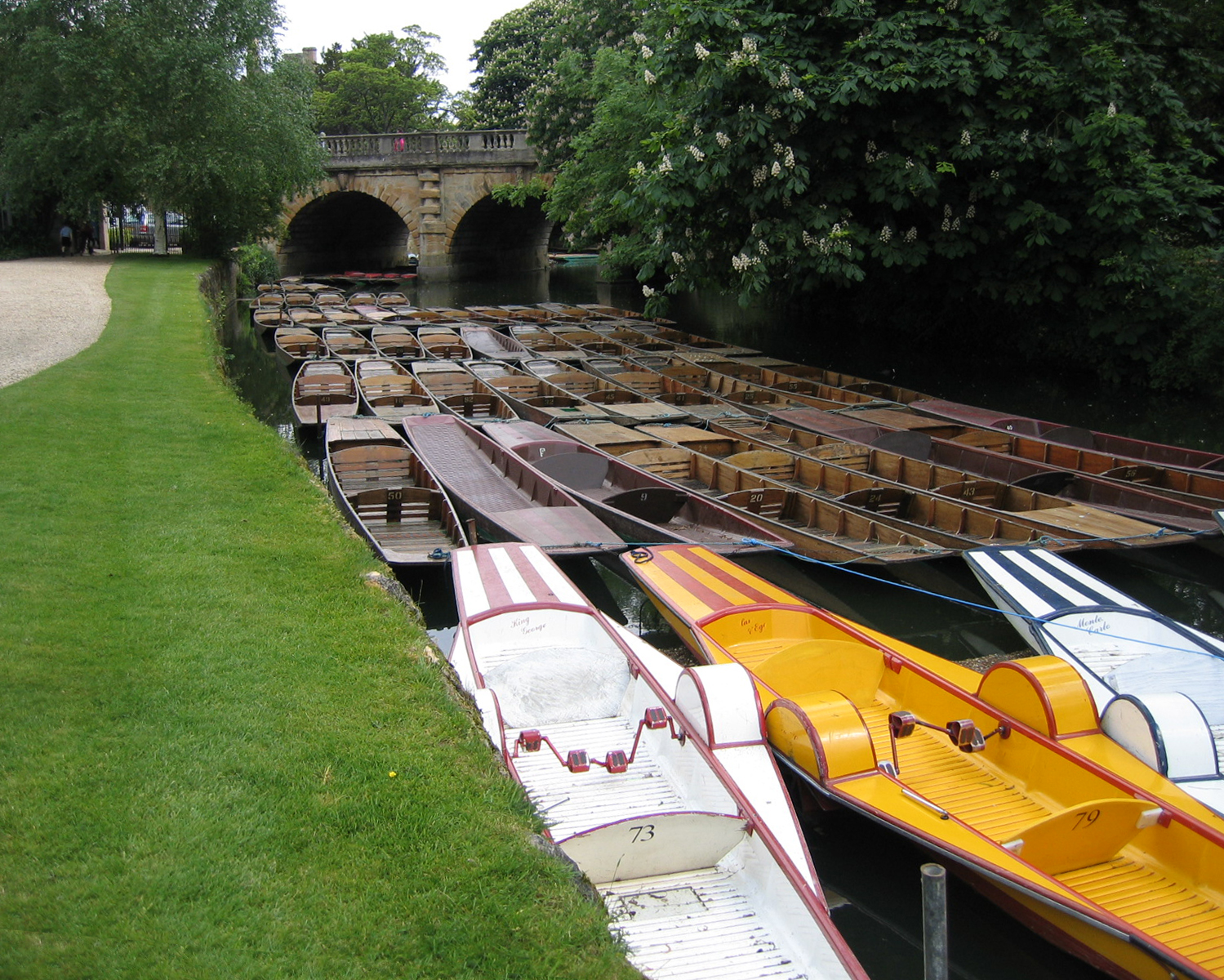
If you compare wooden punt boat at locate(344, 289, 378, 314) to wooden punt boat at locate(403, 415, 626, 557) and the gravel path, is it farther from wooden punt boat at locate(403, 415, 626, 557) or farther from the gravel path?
wooden punt boat at locate(403, 415, 626, 557)

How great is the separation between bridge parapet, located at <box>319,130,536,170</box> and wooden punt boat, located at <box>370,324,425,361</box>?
61.1 feet

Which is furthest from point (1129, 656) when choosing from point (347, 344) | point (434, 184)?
point (434, 184)

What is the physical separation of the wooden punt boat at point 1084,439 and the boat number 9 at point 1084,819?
7.26 m

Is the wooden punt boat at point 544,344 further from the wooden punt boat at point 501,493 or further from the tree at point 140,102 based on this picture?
the tree at point 140,102

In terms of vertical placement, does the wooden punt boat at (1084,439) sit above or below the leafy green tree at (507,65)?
below

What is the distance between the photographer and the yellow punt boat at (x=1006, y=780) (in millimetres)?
4211

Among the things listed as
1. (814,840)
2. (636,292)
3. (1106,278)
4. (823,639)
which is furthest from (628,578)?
(636,292)

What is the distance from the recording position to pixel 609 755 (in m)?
4.95

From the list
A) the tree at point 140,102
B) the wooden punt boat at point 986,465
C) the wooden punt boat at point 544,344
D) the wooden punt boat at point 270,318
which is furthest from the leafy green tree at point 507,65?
the wooden punt boat at point 986,465

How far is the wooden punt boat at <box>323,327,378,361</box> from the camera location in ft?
59.5

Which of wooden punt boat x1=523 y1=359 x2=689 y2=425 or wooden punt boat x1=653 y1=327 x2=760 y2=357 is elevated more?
wooden punt boat x1=653 y1=327 x2=760 y2=357

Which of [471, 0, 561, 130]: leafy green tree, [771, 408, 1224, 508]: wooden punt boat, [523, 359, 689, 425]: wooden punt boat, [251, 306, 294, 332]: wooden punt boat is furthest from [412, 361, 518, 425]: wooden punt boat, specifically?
[471, 0, 561, 130]: leafy green tree

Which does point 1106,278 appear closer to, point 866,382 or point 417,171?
point 866,382

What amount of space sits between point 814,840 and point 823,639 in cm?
128
